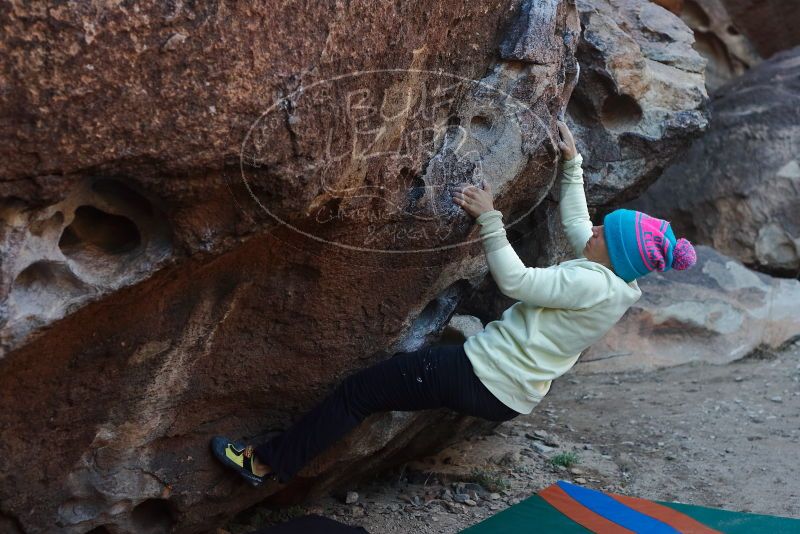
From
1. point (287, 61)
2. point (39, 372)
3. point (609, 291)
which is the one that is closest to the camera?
point (287, 61)

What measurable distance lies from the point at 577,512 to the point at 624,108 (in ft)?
5.82

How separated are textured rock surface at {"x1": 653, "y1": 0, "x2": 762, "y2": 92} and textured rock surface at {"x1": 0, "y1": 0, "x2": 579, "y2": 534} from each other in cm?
466

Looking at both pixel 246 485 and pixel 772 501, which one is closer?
pixel 246 485

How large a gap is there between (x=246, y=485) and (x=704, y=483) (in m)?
1.79

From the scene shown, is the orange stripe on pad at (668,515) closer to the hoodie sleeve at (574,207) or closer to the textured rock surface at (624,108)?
the hoodie sleeve at (574,207)

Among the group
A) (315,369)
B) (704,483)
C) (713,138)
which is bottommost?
(704,483)

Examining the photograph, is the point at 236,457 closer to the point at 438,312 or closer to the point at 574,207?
the point at 438,312

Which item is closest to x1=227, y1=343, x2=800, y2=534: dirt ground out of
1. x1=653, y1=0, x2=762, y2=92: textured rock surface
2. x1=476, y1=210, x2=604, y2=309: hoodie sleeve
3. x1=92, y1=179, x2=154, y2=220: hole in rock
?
x1=476, y1=210, x2=604, y2=309: hoodie sleeve

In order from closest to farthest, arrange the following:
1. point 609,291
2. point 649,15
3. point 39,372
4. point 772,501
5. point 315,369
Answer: point 39,372 → point 609,291 → point 315,369 → point 772,501 → point 649,15

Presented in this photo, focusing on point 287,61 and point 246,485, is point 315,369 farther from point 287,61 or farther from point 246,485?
point 287,61

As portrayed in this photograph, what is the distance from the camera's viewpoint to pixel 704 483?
140 inches

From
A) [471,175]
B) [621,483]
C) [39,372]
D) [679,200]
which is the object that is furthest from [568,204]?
[679,200]

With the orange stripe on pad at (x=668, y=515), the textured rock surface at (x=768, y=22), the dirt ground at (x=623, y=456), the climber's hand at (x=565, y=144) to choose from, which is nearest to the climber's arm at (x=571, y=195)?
the climber's hand at (x=565, y=144)

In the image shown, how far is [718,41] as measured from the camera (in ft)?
24.3
